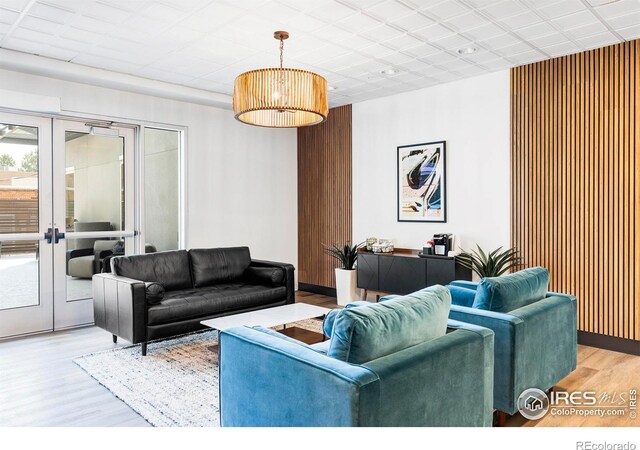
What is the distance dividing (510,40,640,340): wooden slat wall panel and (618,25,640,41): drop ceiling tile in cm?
10

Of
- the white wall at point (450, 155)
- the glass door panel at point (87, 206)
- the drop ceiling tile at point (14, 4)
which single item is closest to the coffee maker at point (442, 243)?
the white wall at point (450, 155)

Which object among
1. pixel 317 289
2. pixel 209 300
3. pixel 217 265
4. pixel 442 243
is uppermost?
pixel 442 243

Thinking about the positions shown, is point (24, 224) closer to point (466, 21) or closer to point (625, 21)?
point (466, 21)

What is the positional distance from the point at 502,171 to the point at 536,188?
402 millimetres

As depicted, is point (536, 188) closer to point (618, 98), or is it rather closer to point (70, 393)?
point (618, 98)

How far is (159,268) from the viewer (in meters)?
4.59

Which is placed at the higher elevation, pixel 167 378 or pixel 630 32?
pixel 630 32

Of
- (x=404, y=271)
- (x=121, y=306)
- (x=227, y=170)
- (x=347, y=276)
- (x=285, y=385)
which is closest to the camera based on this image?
(x=285, y=385)

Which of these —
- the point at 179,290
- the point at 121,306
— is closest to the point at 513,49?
the point at 179,290

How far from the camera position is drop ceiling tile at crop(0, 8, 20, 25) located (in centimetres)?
337

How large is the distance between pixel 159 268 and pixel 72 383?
1509mm

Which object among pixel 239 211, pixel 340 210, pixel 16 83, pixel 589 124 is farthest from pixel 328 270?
pixel 16 83

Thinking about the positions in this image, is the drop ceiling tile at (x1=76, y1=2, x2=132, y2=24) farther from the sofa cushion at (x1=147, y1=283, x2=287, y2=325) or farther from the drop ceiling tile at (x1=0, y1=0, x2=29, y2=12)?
the sofa cushion at (x1=147, y1=283, x2=287, y2=325)

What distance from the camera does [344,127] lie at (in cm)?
636
